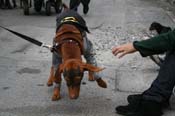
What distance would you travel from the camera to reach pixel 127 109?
5.31 metres

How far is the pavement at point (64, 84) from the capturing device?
5.52 meters

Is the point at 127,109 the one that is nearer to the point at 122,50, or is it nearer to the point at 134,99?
the point at 134,99

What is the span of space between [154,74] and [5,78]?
2.20 meters

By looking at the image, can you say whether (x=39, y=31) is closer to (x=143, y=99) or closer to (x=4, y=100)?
(x=4, y=100)

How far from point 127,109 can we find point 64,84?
1.26m

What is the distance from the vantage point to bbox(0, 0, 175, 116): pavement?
18.1 ft

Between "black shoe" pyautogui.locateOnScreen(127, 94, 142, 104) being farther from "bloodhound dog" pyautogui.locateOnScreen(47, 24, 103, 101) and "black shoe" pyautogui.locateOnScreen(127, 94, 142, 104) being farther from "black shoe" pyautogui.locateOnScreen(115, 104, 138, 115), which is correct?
"bloodhound dog" pyautogui.locateOnScreen(47, 24, 103, 101)

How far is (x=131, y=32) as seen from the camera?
10.5m

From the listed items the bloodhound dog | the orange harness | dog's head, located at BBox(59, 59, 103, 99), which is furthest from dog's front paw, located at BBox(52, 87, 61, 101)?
dog's head, located at BBox(59, 59, 103, 99)

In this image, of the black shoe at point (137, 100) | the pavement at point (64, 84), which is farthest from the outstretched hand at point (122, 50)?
the pavement at point (64, 84)

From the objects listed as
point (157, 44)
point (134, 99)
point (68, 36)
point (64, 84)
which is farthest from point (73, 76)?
point (64, 84)

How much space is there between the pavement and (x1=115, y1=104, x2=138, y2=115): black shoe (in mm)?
76

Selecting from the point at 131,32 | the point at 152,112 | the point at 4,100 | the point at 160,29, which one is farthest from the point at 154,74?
the point at 131,32

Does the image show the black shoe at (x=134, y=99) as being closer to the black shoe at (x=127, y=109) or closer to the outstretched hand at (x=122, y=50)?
the black shoe at (x=127, y=109)
